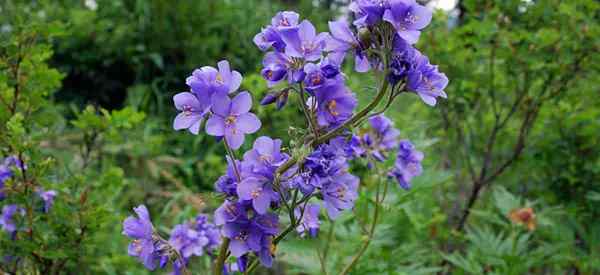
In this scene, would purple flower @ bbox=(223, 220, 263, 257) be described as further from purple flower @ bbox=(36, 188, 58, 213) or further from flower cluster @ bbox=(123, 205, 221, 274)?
purple flower @ bbox=(36, 188, 58, 213)

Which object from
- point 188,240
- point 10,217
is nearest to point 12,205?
point 10,217

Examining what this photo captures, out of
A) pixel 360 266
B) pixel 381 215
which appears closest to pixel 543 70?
pixel 381 215

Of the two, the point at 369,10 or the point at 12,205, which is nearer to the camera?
the point at 369,10

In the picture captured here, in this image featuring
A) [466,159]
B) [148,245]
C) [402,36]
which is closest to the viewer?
[402,36]

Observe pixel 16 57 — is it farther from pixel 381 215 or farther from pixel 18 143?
pixel 381 215

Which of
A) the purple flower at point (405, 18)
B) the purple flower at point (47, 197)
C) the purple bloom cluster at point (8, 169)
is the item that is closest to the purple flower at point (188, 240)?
the purple flower at point (47, 197)

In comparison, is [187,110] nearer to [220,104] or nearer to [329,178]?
[220,104]
